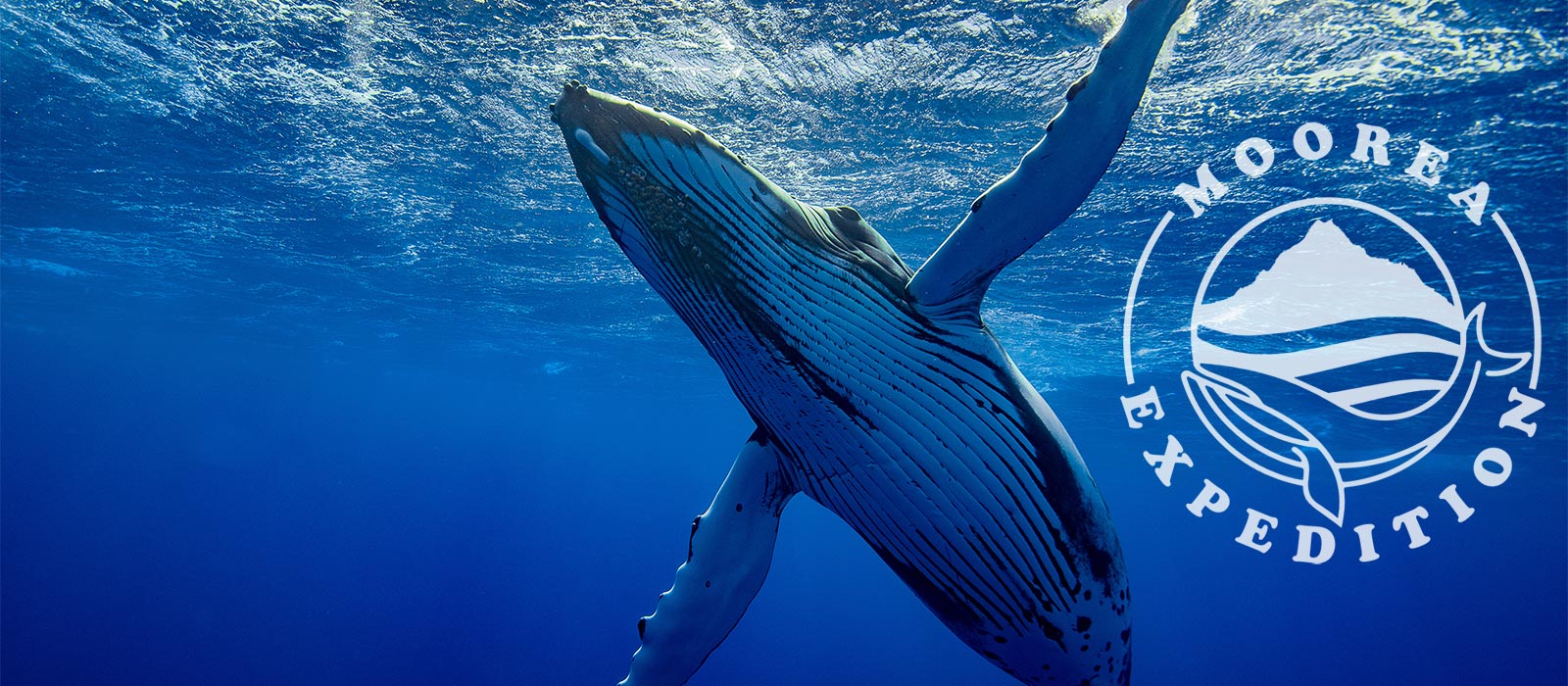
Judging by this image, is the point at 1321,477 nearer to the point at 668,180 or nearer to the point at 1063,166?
the point at 1063,166

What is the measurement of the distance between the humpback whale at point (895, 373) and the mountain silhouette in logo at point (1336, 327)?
11.0m

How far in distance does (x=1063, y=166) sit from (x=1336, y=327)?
16.8 metres

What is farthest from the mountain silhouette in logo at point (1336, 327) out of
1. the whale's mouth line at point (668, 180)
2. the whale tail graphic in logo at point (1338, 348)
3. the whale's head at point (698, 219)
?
the whale's mouth line at point (668, 180)

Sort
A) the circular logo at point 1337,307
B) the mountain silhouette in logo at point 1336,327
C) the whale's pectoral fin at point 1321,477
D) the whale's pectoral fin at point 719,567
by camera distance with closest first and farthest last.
→ the whale's pectoral fin at point 719,567 → the circular logo at point 1337,307 → the mountain silhouette in logo at point 1336,327 → the whale's pectoral fin at point 1321,477

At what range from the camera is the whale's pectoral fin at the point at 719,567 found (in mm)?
2771

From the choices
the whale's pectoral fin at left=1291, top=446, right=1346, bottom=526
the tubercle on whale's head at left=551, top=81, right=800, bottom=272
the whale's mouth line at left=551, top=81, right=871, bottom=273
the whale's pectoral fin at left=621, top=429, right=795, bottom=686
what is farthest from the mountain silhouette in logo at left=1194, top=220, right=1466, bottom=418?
→ the tubercle on whale's head at left=551, top=81, right=800, bottom=272

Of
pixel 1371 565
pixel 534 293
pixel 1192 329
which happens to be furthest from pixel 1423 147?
pixel 1371 565

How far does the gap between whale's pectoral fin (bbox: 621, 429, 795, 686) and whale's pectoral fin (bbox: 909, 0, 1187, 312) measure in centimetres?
115

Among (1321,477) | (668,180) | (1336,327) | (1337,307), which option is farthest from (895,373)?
(1321,477)

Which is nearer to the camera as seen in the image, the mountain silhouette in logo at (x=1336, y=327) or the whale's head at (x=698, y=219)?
the whale's head at (x=698, y=219)

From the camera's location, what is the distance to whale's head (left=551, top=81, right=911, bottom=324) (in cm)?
178

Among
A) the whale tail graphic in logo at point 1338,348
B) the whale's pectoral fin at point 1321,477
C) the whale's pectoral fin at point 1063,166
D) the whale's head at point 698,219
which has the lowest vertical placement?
the whale's pectoral fin at point 1321,477

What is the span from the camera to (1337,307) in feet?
43.0

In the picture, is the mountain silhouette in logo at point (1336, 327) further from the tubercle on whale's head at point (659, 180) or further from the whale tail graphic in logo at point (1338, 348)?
the tubercle on whale's head at point (659, 180)
